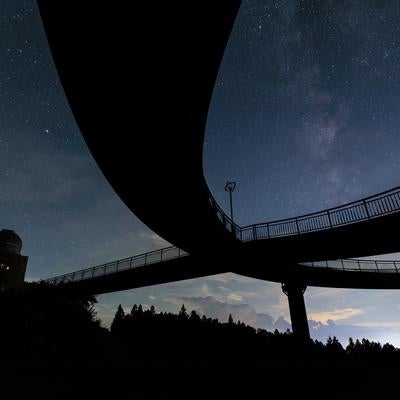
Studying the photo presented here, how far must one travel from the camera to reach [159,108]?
7.18m

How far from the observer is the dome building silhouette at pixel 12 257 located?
59025mm

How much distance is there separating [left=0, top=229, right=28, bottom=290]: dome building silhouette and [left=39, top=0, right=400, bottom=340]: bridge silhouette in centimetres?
5909

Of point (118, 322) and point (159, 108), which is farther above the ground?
point (159, 108)

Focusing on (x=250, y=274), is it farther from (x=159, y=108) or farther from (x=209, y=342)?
(x=209, y=342)

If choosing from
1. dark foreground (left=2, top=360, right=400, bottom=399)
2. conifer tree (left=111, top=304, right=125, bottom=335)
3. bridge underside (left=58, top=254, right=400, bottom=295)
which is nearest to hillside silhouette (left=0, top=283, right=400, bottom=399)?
dark foreground (left=2, top=360, right=400, bottom=399)

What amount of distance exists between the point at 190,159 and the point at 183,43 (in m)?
3.93

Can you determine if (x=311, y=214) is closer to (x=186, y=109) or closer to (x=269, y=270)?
(x=269, y=270)

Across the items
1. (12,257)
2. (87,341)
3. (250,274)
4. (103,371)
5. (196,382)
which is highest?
(12,257)

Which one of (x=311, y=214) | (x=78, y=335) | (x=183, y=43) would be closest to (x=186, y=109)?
(x=183, y=43)

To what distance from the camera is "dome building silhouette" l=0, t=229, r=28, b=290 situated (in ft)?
194

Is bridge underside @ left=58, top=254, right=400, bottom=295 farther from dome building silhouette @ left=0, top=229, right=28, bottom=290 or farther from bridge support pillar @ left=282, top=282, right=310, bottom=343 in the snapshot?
dome building silhouette @ left=0, top=229, right=28, bottom=290

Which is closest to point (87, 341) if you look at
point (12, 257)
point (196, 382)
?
point (196, 382)

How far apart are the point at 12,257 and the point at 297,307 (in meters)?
61.7

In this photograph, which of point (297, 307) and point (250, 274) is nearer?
point (250, 274)
